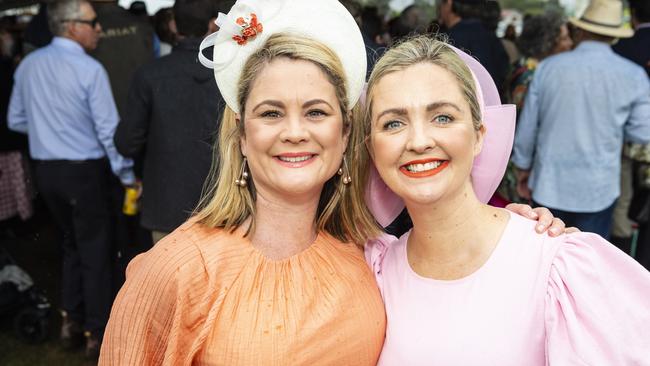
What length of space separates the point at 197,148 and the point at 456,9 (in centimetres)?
238

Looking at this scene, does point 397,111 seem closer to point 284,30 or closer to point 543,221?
point 284,30

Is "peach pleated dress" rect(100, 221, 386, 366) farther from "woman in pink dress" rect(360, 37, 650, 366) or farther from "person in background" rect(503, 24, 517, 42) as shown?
"person in background" rect(503, 24, 517, 42)

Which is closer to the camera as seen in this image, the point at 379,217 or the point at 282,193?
the point at 282,193

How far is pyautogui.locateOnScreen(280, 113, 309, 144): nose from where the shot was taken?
5.52ft

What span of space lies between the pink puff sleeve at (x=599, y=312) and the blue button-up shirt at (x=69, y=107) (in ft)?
10.1

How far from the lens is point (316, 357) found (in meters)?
1.63

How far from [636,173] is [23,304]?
4321 millimetres

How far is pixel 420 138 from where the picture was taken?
160cm

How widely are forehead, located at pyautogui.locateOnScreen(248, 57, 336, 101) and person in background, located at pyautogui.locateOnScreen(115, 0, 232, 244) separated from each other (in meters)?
1.55

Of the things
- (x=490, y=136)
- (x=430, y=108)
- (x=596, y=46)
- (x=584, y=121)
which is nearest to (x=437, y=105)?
(x=430, y=108)

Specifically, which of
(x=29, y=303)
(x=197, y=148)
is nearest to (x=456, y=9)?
(x=197, y=148)

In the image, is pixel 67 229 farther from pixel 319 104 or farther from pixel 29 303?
pixel 319 104

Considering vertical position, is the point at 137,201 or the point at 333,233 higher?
the point at 333,233

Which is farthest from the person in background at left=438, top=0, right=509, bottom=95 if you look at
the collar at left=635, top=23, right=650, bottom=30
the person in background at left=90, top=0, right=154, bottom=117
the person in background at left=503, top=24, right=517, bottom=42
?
the person in background at left=503, top=24, right=517, bottom=42
